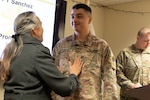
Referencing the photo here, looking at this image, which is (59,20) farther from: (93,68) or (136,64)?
(93,68)

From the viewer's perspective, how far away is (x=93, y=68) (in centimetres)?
210

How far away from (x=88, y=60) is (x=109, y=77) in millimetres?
218

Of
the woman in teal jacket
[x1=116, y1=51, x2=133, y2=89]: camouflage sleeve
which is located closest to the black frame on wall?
[x1=116, y1=51, x2=133, y2=89]: camouflage sleeve

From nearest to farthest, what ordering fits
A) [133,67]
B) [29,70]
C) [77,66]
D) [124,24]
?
[29,70] < [77,66] < [133,67] < [124,24]

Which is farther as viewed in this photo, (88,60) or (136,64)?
(136,64)

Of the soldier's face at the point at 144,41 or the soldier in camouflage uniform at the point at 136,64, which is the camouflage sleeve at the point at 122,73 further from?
the soldier's face at the point at 144,41

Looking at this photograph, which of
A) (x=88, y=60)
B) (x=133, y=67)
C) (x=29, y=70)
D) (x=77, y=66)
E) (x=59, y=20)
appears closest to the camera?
(x=29, y=70)

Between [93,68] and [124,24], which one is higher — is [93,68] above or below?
below

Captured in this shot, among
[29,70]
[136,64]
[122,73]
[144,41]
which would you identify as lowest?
[122,73]

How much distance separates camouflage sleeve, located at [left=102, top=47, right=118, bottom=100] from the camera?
2066mm

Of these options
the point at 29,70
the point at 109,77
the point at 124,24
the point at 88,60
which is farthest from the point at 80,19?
the point at 124,24

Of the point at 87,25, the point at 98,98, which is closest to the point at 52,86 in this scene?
the point at 98,98

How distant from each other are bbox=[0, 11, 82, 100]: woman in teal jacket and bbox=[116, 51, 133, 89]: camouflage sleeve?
1.41m

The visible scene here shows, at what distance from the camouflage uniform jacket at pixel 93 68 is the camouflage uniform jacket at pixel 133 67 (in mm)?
826
